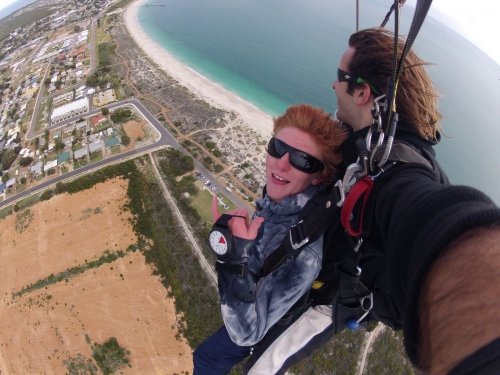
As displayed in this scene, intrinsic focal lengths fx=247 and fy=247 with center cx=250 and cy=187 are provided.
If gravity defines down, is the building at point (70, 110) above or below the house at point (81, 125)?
below

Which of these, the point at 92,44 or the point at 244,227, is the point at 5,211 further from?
the point at 92,44

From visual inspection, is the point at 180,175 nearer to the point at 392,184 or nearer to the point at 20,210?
the point at 20,210

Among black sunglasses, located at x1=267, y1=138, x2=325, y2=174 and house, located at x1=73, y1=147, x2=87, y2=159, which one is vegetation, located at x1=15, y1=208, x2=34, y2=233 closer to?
house, located at x1=73, y1=147, x2=87, y2=159

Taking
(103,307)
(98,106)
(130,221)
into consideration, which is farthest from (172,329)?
(98,106)

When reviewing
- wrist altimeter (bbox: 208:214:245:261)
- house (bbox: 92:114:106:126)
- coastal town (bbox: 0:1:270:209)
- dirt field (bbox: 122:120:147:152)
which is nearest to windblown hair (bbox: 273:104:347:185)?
wrist altimeter (bbox: 208:214:245:261)

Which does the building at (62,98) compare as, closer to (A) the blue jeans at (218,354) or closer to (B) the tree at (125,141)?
(B) the tree at (125,141)

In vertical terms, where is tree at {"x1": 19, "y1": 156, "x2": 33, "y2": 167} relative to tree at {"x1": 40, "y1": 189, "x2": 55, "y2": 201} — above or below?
below

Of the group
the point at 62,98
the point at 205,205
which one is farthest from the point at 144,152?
the point at 62,98

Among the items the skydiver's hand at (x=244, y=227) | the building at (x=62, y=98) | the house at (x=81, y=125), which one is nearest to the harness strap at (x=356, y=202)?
the skydiver's hand at (x=244, y=227)
